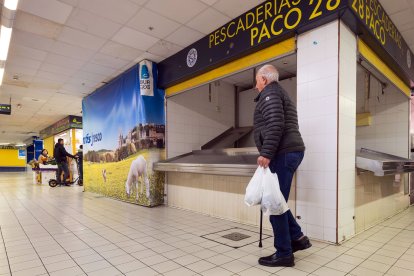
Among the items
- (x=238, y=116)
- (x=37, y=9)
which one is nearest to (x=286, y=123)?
(x=37, y=9)

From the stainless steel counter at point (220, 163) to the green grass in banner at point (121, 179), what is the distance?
254mm

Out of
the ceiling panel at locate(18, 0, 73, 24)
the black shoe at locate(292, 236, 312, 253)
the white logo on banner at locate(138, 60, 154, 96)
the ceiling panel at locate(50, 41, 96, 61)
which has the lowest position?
the black shoe at locate(292, 236, 312, 253)

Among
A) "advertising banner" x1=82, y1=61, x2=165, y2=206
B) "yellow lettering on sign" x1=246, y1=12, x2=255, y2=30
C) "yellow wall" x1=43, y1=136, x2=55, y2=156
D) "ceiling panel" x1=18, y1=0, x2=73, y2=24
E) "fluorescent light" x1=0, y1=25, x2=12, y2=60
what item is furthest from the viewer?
"yellow wall" x1=43, y1=136, x2=55, y2=156

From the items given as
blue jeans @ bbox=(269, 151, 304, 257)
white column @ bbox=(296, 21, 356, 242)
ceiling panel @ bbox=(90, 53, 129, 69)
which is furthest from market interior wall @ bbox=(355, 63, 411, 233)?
ceiling panel @ bbox=(90, 53, 129, 69)

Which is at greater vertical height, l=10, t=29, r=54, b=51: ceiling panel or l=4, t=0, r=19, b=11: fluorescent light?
l=10, t=29, r=54, b=51: ceiling panel

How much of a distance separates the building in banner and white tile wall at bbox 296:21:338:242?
0.01m

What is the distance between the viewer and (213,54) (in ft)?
14.5

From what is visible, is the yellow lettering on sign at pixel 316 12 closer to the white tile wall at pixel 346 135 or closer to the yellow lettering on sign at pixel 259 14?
the white tile wall at pixel 346 135

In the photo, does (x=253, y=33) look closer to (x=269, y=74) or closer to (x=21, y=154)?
(x=269, y=74)

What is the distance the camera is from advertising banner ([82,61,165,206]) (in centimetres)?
552

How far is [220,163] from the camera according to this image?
4.08m

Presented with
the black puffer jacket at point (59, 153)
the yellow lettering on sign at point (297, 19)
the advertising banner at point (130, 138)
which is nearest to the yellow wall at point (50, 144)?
the black puffer jacket at point (59, 153)

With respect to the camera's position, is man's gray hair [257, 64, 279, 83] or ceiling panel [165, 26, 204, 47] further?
ceiling panel [165, 26, 204, 47]

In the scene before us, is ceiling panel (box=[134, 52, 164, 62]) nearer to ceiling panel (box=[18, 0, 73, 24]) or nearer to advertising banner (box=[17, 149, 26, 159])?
ceiling panel (box=[18, 0, 73, 24])
